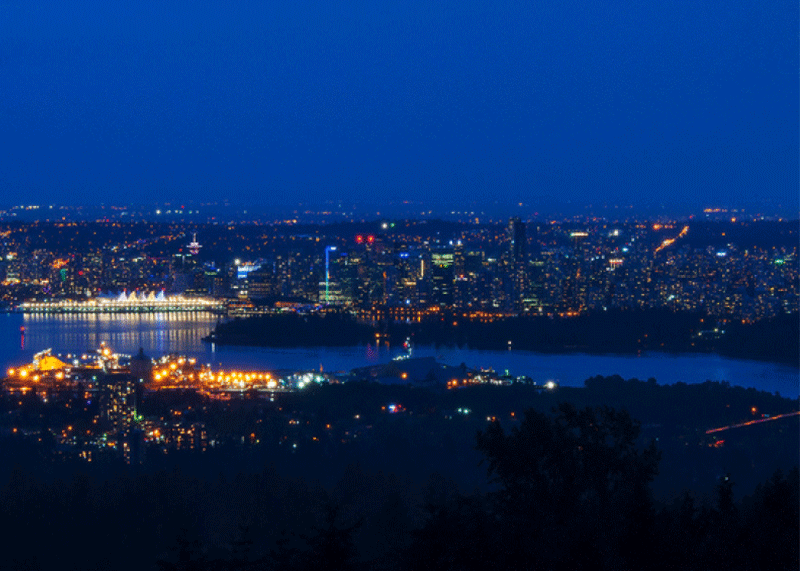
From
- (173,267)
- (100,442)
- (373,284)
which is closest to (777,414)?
(100,442)

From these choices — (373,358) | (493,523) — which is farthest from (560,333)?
(493,523)

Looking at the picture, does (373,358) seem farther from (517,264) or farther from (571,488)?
(571,488)

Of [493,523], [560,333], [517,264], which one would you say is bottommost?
[560,333]

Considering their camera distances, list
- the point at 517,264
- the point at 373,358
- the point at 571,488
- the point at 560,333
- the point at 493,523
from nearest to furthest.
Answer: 1. the point at 493,523
2. the point at 571,488
3. the point at 373,358
4. the point at 560,333
5. the point at 517,264

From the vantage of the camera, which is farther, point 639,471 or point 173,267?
point 173,267

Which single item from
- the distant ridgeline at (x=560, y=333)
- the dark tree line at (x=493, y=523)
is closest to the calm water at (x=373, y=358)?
the distant ridgeline at (x=560, y=333)

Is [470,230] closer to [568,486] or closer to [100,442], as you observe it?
[100,442]

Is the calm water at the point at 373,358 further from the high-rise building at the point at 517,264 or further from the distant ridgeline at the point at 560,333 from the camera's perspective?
the high-rise building at the point at 517,264
